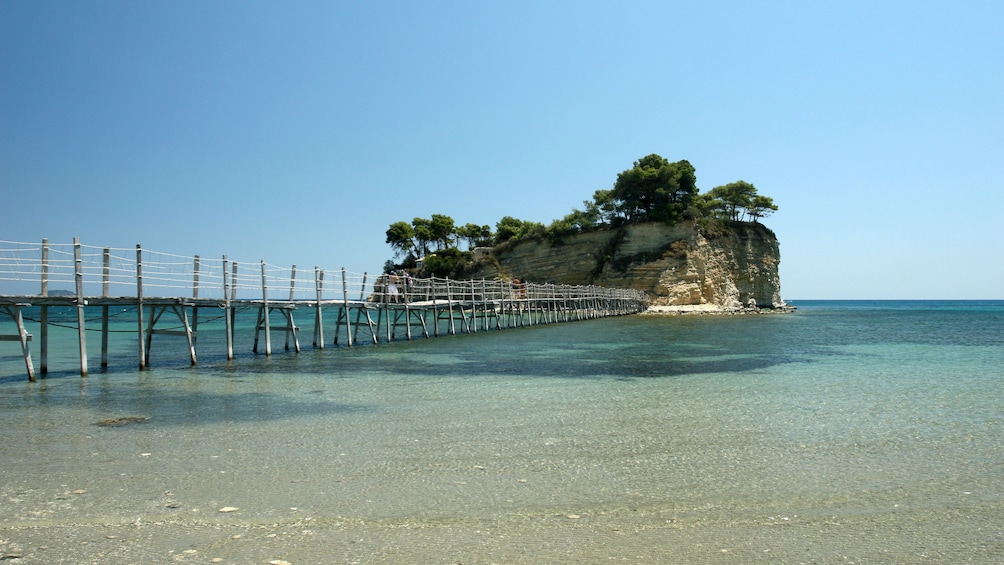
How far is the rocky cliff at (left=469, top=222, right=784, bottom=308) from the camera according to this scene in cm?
6469

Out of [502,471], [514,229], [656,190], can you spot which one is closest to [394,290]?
[502,471]

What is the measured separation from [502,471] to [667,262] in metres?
61.5

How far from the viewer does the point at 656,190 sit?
225 ft

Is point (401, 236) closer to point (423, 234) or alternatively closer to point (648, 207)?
point (423, 234)

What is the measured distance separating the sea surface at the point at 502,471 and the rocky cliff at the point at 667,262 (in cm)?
5167

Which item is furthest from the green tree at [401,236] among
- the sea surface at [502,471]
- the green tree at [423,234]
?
the sea surface at [502,471]

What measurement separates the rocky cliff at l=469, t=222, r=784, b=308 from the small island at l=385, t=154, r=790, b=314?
0.10 metres

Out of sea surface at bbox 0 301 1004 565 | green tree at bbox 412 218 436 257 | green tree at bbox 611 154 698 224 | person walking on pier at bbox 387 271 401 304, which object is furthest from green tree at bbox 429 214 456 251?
sea surface at bbox 0 301 1004 565

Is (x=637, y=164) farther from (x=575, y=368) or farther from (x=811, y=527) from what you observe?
(x=811, y=527)

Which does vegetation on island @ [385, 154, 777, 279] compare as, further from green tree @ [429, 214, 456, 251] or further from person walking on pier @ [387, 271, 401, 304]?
person walking on pier @ [387, 271, 401, 304]

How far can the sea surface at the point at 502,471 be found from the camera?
4.52 meters

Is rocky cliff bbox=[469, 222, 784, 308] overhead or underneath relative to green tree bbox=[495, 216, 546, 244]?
underneath

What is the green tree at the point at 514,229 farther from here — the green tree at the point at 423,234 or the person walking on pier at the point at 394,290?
the person walking on pier at the point at 394,290

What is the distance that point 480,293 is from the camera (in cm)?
3659
